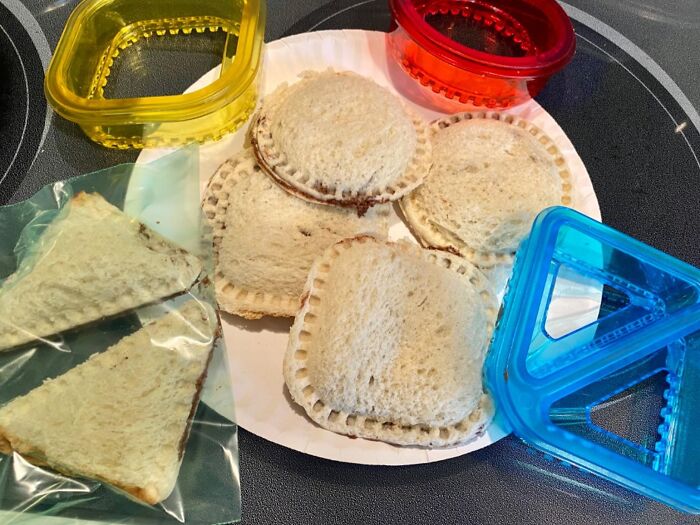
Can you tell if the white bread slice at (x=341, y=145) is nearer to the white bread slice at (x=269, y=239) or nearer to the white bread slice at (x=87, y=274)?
the white bread slice at (x=269, y=239)

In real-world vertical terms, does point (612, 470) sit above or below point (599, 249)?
below

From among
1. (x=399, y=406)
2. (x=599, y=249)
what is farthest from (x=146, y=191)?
(x=599, y=249)

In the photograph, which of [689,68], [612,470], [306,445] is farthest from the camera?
[689,68]

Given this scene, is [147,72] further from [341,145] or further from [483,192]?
[483,192]

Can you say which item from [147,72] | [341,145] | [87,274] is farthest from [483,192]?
[147,72]

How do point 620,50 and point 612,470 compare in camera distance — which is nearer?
point 612,470

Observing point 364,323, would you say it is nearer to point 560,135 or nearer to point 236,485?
point 236,485

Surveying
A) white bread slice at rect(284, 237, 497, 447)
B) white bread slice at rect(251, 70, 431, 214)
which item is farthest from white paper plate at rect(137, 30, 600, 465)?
white bread slice at rect(251, 70, 431, 214)

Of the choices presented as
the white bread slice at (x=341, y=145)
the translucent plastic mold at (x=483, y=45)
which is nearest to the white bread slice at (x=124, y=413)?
the white bread slice at (x=341, y=145)
